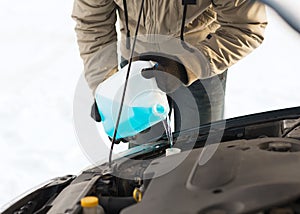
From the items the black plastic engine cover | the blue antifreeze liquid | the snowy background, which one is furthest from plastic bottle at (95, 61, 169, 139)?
the snowy background

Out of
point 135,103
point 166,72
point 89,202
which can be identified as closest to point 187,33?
point 166,72

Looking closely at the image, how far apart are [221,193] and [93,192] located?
0.31 metres

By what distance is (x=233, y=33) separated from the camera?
1.44 metres

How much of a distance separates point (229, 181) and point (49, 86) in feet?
7.73

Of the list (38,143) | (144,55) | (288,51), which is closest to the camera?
(144,55)

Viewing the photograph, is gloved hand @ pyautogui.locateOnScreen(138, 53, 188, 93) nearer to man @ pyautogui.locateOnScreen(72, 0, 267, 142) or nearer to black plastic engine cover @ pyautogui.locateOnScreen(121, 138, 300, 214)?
man @ pyautogui.locateOnScreen(72, 0, 267, 142)

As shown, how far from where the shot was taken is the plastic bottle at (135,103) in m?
1.25

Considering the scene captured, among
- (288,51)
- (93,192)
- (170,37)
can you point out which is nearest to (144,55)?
(170,37)

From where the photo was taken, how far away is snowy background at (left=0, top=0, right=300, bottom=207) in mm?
2176

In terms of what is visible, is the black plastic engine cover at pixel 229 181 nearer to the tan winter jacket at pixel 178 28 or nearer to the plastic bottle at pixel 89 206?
the plastic bottle at pixel 89 206

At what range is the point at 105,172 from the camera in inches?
39.5

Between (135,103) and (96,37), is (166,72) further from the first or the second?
(96,37)

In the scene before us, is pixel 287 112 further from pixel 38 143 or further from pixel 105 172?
pixel 38 143

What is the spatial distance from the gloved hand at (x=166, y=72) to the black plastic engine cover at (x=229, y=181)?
0.43 meters
